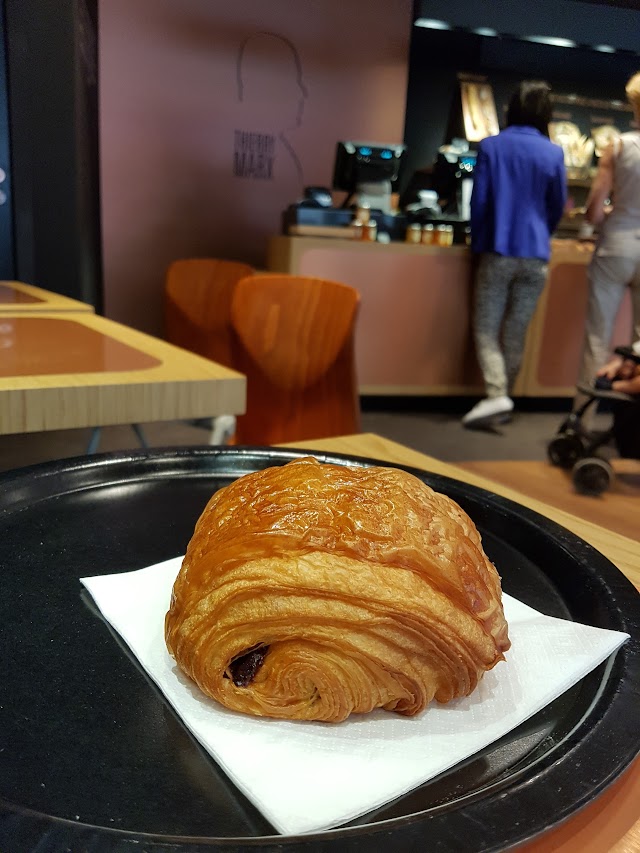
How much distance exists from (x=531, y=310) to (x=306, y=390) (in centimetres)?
253

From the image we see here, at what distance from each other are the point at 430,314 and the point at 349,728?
160 inches

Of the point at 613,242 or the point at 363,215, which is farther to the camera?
the point at 363,215

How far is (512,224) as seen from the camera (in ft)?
13.1

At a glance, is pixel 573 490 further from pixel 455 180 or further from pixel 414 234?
pixel 455 180

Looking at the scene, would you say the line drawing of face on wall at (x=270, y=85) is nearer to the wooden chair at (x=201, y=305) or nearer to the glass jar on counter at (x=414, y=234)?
the glass jar on counter at (x=414, y=234)

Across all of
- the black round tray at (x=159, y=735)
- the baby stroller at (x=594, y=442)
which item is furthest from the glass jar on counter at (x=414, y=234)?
the black round tray at (x=159, y=735)

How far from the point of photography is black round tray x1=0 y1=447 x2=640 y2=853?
13.1 inches

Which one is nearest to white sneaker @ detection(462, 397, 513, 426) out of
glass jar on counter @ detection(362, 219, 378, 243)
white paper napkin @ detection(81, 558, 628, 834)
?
glass jar on counter @ detection(362, 219, 378, 243)

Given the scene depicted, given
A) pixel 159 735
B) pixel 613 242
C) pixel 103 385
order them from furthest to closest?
pixel 613 242
pixel 103 385
pixel 159 735

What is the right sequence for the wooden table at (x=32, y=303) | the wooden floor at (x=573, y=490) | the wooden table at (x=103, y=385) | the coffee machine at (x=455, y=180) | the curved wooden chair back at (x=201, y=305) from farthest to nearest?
the coffee machine at (x=455, y=180) → the curved wooden chair back at (x=201, y=305) → the wooden table at (x=32, y=303) → the wooden floor at (x=573, y=490) → the wooden table at (x=103, y=385)

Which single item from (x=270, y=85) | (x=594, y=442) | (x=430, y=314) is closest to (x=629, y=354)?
(x=594, y=442)

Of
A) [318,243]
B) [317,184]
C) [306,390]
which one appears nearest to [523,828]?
[306,390]

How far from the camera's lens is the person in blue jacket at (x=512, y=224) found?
391cm

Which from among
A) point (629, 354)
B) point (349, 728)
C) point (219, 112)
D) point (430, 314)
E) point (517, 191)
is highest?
point (219, 112)
